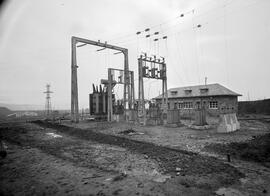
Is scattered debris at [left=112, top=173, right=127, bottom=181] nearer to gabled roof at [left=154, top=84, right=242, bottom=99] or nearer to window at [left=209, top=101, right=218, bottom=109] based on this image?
gabled roof at [left=154, top=84, right=242, bottom=99]

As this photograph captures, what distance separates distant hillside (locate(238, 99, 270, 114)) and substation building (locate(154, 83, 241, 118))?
5.34 meters

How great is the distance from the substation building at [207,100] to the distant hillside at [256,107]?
5.34 m

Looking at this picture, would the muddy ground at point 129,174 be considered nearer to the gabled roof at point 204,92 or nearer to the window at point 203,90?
the gabled roof at point 204,92

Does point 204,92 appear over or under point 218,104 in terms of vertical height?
over

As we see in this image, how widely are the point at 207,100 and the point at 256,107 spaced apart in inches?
403

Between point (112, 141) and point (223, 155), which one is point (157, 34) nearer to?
point (112, 141)

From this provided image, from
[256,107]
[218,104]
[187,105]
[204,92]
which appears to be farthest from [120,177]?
[256,107]

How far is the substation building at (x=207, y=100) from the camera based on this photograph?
2723 cm

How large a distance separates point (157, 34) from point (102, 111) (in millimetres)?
11890

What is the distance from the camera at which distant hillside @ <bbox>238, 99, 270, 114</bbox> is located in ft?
94.2

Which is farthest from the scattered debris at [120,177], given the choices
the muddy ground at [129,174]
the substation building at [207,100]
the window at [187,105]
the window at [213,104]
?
the window at [187,105]

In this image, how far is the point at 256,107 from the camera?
101ft

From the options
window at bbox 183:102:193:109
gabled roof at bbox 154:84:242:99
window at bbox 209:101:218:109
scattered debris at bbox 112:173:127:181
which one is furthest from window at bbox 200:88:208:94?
scattered debris at bbox 112:173:127:181

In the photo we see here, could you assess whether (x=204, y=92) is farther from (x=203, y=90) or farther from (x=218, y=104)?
(x=218, y=104)
